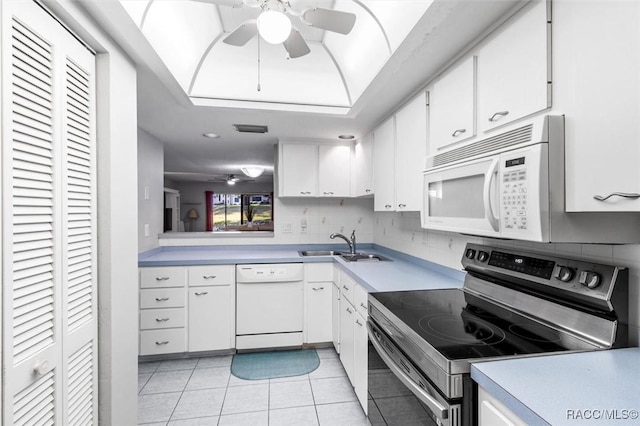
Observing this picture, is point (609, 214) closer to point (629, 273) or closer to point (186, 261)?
point (629, 273)

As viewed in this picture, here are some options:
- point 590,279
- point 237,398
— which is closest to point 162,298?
point 237,398

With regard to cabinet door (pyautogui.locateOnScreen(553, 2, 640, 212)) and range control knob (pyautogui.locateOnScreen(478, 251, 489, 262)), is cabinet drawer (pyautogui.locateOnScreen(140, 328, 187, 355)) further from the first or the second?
cabinet door (pyautogui.locateOnScreen(553, 2, 640, 212))

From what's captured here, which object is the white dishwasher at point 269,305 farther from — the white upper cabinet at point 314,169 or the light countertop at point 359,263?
the white upper cabinet at point 314,169

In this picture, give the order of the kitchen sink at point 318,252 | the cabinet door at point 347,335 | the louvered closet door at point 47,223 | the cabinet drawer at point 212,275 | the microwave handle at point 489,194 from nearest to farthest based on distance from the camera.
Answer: the louvered closet door at point 47,223 → the microwave handle at point 489,194 → the cabinet door at point 347,335 → the cabinet drawer at point 212,275 → the kitchen sink at point 318,252

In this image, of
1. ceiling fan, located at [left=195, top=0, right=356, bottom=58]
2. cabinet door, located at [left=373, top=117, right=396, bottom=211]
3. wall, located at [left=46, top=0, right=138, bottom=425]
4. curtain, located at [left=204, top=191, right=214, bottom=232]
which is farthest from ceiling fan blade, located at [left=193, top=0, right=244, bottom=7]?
curtain, located at [left=204, top=191, right=214, bottom=232]

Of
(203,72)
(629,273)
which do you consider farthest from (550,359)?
(203,72)

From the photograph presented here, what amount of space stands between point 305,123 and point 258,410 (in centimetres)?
221

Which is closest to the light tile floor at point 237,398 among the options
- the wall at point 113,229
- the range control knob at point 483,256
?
the wall at point 113,229

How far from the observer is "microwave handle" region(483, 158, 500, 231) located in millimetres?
1111

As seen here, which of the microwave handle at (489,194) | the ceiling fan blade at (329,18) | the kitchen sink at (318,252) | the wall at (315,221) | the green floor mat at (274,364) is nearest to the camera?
the microwave handle at (489,194)

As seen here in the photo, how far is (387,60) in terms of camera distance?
5.20 feet

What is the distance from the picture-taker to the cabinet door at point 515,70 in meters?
1.01

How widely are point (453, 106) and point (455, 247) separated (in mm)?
944

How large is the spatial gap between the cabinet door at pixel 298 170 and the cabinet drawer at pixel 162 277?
1.23 metres
